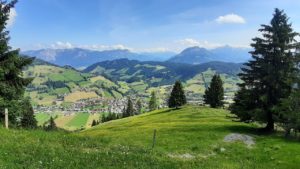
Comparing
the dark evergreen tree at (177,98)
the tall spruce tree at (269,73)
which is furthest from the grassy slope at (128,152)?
the dark evergreen tree at (177,98)

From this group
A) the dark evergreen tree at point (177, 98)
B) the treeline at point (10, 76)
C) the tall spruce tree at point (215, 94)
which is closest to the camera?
the treeline at point (10, 76)

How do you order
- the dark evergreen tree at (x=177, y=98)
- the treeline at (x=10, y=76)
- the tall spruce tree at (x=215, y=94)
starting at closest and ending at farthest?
the treeline at (x=10, y=76) → the tall spruce tree at (x=215, y=94) → the dark evergreen tree at (x=177, y=98)

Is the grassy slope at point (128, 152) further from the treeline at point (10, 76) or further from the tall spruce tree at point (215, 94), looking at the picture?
the tall spruce tree at point (215, 94)

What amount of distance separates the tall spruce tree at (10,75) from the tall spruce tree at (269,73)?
28576 millimetres

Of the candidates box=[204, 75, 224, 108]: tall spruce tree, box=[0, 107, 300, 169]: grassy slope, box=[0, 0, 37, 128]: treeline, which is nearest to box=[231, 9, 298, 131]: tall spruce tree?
box=[0, 107, 300, 169]: grassy slope

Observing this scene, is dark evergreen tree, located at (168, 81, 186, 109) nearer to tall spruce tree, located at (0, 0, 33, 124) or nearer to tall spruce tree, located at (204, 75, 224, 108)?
tall spruce tree, located at (204, 75, 224, 108)

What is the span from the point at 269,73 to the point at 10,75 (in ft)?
108

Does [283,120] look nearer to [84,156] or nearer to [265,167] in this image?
[265,167]

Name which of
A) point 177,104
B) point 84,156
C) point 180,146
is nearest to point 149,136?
point 180,146

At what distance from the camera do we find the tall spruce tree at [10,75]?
1723 inches

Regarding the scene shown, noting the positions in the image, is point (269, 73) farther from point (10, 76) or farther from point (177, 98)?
point (177, 98)

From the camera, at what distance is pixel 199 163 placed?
26.3 m

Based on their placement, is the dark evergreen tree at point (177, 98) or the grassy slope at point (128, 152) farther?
the dark evergreen tree at point (177, 98)

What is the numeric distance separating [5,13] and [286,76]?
35.8 meters
